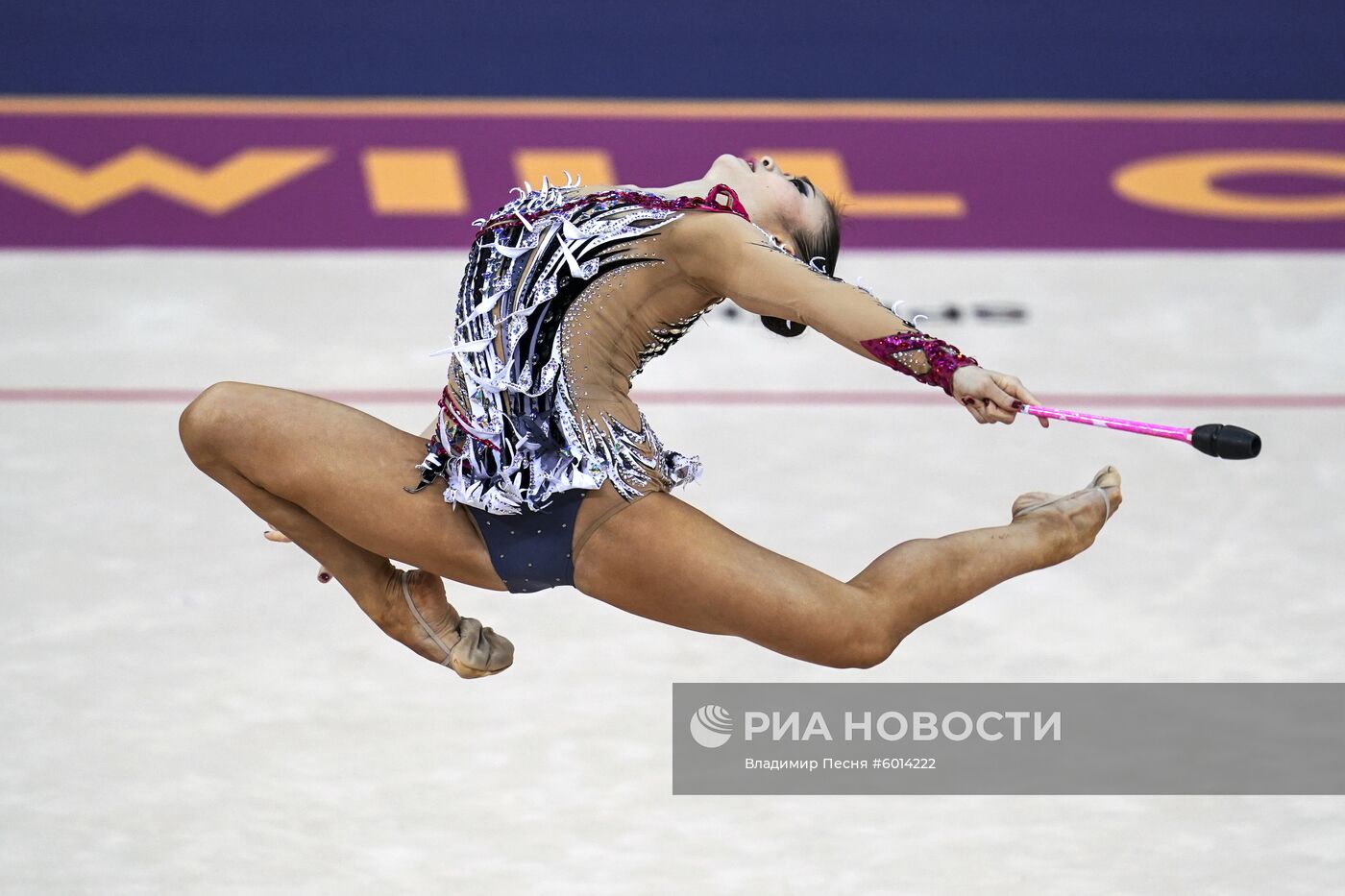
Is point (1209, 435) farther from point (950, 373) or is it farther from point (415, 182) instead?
point (415, 182)

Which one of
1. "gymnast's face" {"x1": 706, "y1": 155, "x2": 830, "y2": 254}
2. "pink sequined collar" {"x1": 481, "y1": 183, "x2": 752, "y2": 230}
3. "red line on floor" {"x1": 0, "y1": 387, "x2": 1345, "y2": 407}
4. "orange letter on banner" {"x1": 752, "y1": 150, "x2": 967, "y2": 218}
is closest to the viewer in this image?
"pink sequined collar" {"x1": 481, "y1": 183, "x2": 752, "y2": 230}

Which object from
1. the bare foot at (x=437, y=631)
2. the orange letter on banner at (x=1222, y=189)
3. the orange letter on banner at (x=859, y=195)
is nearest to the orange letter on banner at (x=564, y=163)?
the orange letter on banner at (x=859, y=195)

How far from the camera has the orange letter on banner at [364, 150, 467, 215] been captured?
5980 millimetres

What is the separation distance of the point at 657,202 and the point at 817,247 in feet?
0.95

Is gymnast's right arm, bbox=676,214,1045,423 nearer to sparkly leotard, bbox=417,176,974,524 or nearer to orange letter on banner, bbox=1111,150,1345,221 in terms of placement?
sparkly leotard, bbox=417,176,974,524

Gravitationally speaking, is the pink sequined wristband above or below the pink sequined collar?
below

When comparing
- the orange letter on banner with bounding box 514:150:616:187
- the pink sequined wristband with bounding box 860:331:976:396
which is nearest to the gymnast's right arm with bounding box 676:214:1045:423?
the pink sequined wristband with bounding box 860:331:976:396

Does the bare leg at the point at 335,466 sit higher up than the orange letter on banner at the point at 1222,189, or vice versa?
the orange letter on banner at the point at 1222,189

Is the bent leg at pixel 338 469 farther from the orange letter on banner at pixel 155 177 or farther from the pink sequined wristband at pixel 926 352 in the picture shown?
the orange letter on banner at pixel 155 177

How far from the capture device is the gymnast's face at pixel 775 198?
2.62m

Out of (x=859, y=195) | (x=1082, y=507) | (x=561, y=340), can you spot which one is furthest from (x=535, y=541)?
(x=859, y=195)

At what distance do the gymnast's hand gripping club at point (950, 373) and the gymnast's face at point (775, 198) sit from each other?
0.34m

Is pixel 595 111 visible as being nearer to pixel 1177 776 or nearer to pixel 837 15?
pixel 837 15

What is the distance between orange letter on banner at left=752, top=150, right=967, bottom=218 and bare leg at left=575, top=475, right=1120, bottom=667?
3.36 meters
